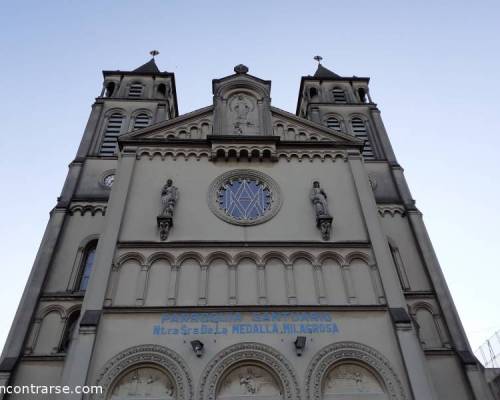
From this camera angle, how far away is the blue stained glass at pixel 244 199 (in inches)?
679

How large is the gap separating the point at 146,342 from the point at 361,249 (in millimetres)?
7847

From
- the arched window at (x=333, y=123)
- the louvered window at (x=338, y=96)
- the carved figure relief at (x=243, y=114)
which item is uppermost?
the louvered window at (x=338, y=96)

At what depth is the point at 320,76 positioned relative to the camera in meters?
32.6

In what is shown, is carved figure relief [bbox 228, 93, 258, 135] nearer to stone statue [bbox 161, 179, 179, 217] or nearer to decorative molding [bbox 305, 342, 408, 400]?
stone statue [bbox 161, 179, 179, 217]

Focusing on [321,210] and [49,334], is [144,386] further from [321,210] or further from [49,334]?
[321,210]

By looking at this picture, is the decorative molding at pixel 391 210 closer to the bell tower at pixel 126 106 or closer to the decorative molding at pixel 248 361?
the decorative molding at pixel 248 361

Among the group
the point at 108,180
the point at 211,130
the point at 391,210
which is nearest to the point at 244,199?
the point at 211,130

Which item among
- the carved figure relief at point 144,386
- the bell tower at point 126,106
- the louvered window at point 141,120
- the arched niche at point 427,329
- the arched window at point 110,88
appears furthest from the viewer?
the arched window at point 110,88

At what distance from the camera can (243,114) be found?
21625 mm

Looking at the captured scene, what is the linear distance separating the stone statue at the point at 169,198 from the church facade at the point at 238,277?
0.05 m

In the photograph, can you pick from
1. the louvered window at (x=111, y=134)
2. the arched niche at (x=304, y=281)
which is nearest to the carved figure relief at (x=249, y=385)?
the arched niche at (x=304, y=281)

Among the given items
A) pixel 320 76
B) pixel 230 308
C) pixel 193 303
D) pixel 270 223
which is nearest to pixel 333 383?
pixel 230 308

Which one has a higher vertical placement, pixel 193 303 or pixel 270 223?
pixel 270 223

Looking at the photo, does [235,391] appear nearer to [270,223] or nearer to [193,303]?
[193,303]
